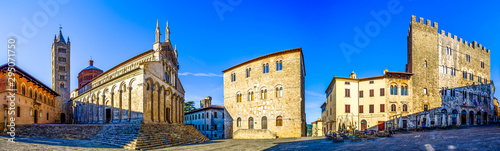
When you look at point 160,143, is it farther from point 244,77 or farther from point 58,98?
point 58,98

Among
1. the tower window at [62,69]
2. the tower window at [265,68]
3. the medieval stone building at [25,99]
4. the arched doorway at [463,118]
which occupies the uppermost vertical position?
the tower window at [62,69]

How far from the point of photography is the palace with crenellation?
3083 cm

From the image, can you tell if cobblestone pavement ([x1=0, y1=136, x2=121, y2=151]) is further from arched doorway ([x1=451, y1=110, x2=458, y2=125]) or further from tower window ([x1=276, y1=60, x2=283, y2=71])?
arched doorway ([x1=451, y1=110, x2=458, y2=125])

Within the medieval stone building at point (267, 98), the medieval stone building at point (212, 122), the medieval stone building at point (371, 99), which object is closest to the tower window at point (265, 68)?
the medieval stone building at point (267, 98)

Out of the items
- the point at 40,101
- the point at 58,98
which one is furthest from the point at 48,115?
the point at 58,98

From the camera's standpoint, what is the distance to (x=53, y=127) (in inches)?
914

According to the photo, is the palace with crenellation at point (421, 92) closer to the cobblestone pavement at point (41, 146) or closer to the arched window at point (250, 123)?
the arched window at point (250, 123)

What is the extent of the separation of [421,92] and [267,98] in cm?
1961

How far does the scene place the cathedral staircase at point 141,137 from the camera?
55.9ft

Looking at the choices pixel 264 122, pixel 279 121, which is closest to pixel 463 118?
pixel 279 121

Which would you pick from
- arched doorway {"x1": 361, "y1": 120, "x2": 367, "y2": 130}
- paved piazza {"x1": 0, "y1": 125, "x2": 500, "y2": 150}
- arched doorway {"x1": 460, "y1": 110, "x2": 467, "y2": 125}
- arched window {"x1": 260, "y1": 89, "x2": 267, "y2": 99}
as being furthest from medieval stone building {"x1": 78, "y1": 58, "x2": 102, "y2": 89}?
arched doorway {"x1": 460, "y1": 110, "x2": 467, "y2": 125}

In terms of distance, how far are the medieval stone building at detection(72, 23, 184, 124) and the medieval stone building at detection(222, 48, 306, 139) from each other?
318 inches

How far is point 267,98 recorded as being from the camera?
30406mm

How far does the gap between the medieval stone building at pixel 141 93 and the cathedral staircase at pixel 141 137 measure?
3261 millimetres
